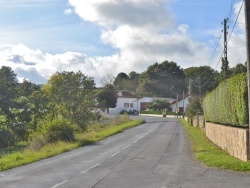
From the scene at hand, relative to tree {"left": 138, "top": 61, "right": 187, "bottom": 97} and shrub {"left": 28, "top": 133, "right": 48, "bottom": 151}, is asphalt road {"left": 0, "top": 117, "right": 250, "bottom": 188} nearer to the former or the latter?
shrub {"left": 28, "top": 133, "right": 48, "bottom": 151}

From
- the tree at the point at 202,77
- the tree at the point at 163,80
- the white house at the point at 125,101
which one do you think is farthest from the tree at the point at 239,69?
the white house at the point at 125,101

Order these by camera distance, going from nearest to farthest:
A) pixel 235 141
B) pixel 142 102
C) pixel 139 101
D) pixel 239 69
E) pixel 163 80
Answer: pixel 235 141 < pixel 239 69 < pixel 142 102 < pixel 139 101 < pixel 163 80

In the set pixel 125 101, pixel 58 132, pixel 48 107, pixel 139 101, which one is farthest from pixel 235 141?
pixel 125 101

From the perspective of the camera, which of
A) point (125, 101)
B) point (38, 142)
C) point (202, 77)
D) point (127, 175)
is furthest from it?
point (125, 101)

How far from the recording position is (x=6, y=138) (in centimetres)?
3575

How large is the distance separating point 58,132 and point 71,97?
20.2 m

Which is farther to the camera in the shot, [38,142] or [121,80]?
[121,80]

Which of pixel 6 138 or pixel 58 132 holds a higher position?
pixel 58 132

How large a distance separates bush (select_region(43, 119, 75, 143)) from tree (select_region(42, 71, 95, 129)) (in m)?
15.8

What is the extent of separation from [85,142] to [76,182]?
58.4 ft

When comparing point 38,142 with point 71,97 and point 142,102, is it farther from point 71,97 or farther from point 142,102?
point 142,102

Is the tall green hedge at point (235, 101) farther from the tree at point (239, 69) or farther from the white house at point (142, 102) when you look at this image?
the white house at point (142, 102)

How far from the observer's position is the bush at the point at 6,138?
3569 centimetres

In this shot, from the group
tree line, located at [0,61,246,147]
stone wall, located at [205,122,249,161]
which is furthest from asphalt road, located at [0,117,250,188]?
tree line, located at [0,61,246,147]
